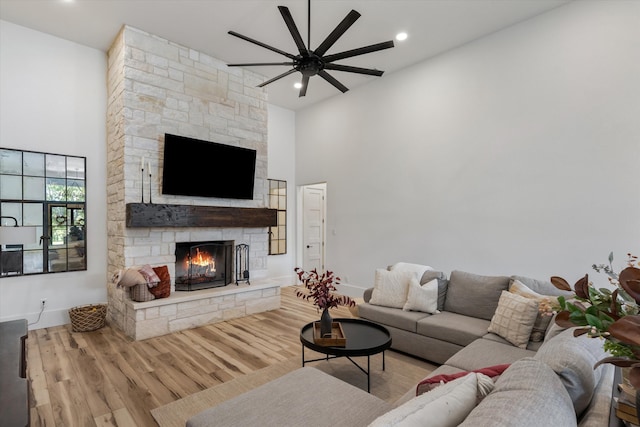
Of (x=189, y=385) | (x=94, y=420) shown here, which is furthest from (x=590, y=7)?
(x=94, y=420)

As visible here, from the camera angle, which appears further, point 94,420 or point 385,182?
point 385,182

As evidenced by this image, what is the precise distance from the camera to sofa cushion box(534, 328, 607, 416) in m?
1.23

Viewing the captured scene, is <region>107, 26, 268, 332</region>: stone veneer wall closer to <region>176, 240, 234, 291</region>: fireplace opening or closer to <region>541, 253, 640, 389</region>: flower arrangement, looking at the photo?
<region>176, 240, 234, 291</region>: fireplace opening

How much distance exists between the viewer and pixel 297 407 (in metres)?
1.63

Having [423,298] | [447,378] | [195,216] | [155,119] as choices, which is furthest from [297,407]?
[155,119]

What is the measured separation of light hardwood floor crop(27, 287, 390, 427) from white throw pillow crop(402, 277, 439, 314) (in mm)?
1360

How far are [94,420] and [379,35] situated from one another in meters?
5.01

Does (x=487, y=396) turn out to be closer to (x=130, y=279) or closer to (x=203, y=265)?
(x=130, y=279)

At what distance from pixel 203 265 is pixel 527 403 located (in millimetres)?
4720

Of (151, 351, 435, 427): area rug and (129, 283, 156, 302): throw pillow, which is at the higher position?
(129, 283, 156, 302): throw pillow

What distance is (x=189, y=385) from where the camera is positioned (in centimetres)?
281

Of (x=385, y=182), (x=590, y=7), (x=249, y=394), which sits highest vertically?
(x=590, y=7)

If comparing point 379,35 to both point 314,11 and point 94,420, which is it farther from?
point 94,420

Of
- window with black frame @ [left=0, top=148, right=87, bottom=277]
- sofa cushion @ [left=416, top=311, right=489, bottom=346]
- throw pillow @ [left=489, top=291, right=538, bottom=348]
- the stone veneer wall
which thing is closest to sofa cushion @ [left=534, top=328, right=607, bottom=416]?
throw pillow @ [left=489, top=291, right=538, bottom=348]
